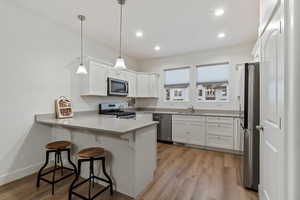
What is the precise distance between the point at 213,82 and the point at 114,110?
9.80 feet

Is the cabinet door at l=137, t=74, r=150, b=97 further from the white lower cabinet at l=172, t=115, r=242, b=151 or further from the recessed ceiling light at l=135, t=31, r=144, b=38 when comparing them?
the recessed ceiling light at l=135, t=31, r=144, b=38

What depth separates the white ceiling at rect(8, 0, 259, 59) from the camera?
7.32 ft

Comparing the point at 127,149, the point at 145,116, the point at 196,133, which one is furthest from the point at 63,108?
the point at 196,133

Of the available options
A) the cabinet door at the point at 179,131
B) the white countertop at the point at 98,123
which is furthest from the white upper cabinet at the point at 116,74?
the cabinet door at the point at 179,131

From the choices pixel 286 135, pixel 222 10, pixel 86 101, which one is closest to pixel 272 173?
pixel 286 135

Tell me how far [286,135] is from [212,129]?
113 inches

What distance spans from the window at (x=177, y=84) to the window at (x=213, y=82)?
1.33ft

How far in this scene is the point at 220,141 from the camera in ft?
11.9

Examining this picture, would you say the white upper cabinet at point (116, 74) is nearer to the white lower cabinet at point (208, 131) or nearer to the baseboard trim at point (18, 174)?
the white lower cabinet at point (208, 131)

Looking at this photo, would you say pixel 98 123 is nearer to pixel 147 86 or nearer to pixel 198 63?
pixel 147 86

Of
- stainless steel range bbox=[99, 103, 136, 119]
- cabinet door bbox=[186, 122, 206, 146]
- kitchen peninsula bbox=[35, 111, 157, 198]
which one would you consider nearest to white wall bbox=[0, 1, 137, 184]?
kitchen peninsula bbox=[35, 111, 157, 198]

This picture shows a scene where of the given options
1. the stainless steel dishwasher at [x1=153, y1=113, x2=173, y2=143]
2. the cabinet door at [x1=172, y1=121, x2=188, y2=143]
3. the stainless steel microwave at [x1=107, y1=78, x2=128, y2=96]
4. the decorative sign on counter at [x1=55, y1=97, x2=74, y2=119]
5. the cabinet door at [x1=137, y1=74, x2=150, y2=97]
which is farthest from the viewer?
the cabinet door at [x1=137, y1=74, x2=150, y2=97]

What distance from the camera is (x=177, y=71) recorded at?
4.86 meters

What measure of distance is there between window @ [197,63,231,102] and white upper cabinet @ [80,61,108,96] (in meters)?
2.78
